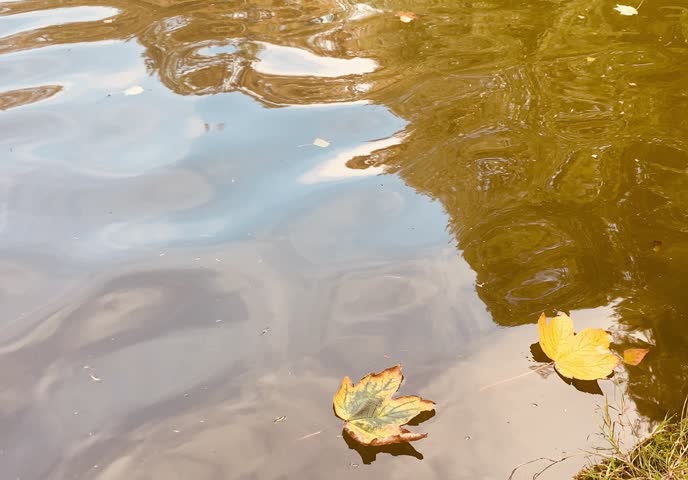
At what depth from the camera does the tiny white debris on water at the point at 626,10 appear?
3269 millimetres

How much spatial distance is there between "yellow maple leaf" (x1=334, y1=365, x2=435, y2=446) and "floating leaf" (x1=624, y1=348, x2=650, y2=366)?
52 centimetres

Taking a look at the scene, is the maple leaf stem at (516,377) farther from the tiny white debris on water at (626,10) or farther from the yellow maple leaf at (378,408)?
the tiny white debris on water at (626,10)

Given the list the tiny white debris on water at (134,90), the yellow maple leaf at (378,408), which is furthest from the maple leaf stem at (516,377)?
the tiny white debris on water at (134,90)

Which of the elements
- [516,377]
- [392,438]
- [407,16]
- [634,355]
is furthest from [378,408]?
[407,16]

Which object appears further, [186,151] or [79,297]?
[186,151]

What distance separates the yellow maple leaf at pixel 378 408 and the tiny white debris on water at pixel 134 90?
6.08ft

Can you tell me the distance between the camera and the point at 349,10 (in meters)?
3.42

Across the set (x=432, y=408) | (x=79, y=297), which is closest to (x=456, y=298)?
(x=432, y=408)

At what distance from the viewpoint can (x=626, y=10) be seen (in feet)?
10.8

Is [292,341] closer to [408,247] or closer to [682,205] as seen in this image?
[408,247]

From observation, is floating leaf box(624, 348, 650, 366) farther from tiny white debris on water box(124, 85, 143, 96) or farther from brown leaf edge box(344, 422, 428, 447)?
tiny white debris on water box(124, 85, 143, 96)

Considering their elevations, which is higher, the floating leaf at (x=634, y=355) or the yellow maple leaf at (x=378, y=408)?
the floating leaf at (x=634, y=355)

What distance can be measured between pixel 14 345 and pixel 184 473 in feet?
2.22

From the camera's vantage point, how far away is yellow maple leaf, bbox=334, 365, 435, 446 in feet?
4.71
